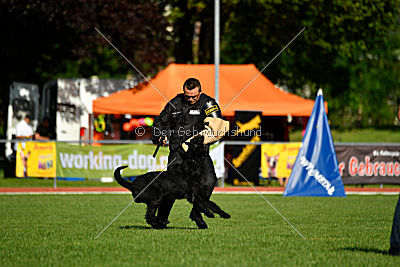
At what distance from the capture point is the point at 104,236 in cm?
938

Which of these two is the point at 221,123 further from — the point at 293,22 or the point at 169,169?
the point at 293,22

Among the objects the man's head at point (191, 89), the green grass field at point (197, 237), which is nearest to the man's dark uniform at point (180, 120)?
the man's head at point (191, 89)

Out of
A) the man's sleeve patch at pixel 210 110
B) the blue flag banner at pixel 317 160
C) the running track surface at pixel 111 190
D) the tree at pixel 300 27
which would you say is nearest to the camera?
the man's sleeve patch at pixel 210 110

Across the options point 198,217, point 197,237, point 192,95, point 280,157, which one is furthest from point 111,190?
point 197,237

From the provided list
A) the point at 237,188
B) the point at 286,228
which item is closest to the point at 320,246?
the point at 286,228

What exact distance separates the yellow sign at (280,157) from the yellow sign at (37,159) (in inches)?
229

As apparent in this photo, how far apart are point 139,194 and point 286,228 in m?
2.21

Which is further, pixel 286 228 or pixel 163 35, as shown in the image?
pixel 163 35

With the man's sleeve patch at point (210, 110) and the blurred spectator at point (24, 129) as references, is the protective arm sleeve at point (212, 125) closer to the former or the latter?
the man's sleeve patch at point (210, 110)

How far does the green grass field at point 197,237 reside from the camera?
7438mm

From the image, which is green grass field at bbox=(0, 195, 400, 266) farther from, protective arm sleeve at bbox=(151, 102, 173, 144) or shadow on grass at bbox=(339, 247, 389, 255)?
protective arm sleeve at bbox=(151, 102, 173, 144)

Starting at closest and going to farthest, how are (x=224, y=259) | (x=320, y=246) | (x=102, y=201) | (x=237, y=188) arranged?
1. (x=224, y=259)
2. (x=320, y=246)
3. (x=102, y=201)
4. (x=237, y=188)

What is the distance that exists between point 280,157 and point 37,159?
6709 millimetres

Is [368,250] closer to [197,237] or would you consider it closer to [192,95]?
[197,237]
